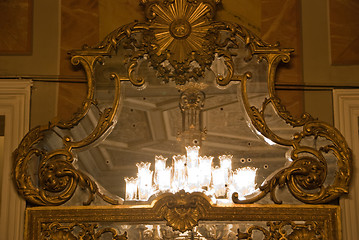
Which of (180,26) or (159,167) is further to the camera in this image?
(180,26)

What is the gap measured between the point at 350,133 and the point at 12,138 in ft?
4.90

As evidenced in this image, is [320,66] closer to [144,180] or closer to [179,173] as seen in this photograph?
[179,173]

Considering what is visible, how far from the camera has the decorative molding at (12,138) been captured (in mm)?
2811

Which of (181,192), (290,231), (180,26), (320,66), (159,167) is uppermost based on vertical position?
Result: (180,26)

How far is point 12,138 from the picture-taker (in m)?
2.92

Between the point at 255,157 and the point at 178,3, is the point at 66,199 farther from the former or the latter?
the point at 178,3

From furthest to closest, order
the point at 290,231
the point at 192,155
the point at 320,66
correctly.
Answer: the point at 320,66 → the point at 192,155 → the point at 290,231

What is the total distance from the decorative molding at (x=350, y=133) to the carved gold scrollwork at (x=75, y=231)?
943mm

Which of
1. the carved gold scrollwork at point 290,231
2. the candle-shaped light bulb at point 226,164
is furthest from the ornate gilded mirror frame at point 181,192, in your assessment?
the candle-shaped light bulb at point 226,164

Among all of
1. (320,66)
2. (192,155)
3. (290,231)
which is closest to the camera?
(290,231)

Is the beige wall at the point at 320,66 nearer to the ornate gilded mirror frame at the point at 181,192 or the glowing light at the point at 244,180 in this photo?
the ornate gilded mirror frame at the point at 181,192

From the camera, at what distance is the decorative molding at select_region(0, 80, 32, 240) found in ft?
9.22

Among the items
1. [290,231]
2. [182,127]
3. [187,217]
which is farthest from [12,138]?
[290,231]

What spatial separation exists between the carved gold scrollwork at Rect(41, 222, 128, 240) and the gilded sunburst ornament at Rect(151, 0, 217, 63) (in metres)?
0.82
